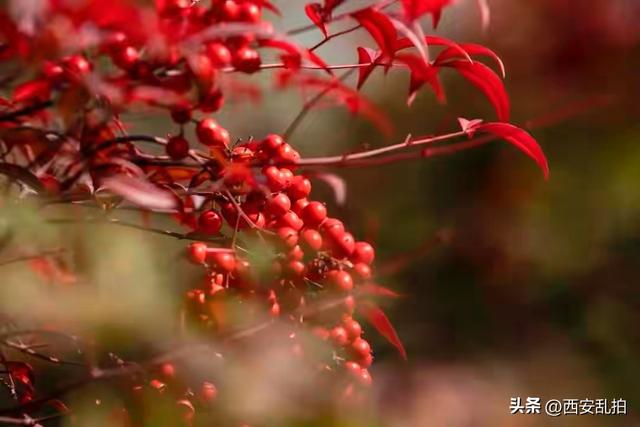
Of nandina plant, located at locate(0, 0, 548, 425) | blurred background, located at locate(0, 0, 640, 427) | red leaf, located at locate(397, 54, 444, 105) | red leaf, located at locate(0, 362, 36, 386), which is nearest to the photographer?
nandina plant, located at locate(0, 0, 548, 425)

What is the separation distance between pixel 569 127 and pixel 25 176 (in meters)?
1.62

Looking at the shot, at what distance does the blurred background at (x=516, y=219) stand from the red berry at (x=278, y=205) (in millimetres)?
1023

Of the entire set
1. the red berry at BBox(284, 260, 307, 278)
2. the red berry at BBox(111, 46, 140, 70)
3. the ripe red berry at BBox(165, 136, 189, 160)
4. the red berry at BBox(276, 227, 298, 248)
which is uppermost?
the red berry at BBox(111, 46, 140, 70)

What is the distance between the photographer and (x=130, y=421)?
469 millimetres

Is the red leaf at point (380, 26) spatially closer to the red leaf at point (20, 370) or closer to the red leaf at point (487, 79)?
the red leaf at point (487, 79)

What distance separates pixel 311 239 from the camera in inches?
21.5

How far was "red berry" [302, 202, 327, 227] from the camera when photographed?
56 cm

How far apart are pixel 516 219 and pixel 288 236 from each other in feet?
5.08

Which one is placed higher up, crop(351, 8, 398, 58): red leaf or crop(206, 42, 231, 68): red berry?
crop(351, 8, 398, 58): red leaf

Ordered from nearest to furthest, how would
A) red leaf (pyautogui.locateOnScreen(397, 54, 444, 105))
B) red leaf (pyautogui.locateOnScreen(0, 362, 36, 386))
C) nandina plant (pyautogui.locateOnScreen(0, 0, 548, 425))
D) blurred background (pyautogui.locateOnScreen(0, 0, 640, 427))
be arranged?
nandina plant (pyautogui.locateOnScreen(0, 0, 548, 425)) < red leaf (pyautogui.locateOnScreen(397, 54, 444, 105)) < red leaf (pyautogui.locateOnScreen(0, 362, 36, 386)) < blurred background (pyautogui.locateOnScreen(0, 0, 640, 427))

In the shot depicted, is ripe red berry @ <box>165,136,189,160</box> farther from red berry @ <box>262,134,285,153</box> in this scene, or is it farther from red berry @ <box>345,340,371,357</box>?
red berry @ <box>345,340,371,357</box>

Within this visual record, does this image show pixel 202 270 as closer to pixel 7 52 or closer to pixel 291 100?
pixel 7 52

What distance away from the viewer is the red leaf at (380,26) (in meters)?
0.49

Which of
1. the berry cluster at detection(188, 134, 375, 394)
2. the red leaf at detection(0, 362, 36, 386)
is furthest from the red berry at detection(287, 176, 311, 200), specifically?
the red leaf at detection(0, 362, 36, 386)
